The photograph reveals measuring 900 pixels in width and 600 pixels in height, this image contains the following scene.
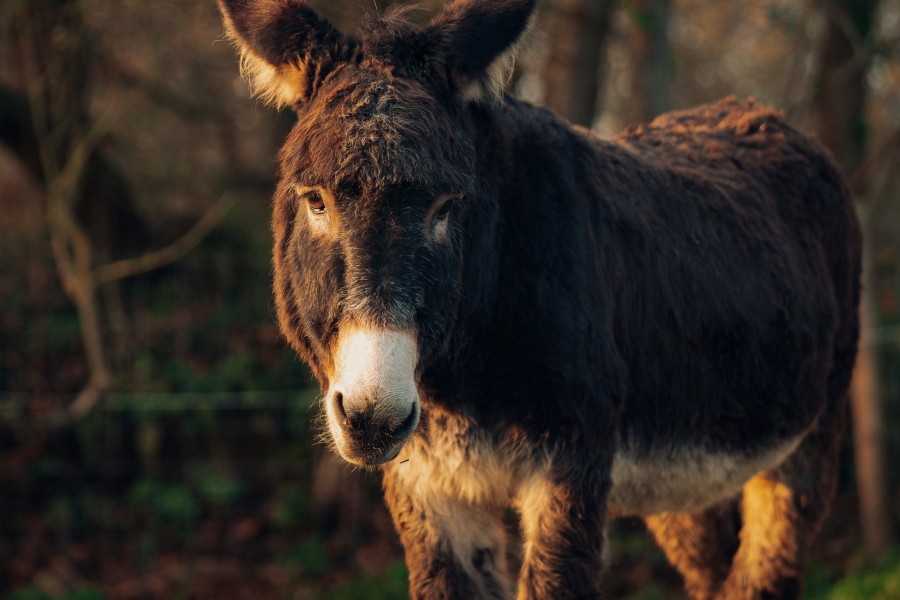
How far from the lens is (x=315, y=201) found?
2.42m

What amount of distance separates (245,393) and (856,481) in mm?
4529

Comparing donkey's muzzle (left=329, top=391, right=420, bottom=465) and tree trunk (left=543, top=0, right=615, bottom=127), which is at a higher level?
tree trunk (left=543, top=0, right=615, bottom=127)

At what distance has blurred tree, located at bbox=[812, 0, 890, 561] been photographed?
662 centimetres

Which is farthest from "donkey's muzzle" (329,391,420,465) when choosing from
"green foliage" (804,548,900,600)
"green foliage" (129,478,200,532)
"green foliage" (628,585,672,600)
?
"green foliage" (129,478,200,532)

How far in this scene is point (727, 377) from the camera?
3436 mm

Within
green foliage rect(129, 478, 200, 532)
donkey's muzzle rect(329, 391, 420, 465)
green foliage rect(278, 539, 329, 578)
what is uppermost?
donkey's muzzle rect(329, 391, 420, 465)

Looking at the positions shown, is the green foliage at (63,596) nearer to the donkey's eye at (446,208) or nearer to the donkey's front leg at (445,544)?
the donkey's front leg at (445,544)

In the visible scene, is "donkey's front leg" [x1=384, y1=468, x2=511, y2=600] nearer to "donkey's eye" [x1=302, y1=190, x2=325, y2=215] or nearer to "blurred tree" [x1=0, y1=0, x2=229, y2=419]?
"donkey's eye" [x1=302, y1=190, x2=325, y2=215]

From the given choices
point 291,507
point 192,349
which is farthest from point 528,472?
point 192,349

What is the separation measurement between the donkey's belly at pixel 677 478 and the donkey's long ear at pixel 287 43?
1.42 m

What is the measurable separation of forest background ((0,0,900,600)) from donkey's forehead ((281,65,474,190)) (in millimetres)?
3644

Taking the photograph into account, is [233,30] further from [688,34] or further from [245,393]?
[688,34]

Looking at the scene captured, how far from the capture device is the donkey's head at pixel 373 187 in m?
2.24

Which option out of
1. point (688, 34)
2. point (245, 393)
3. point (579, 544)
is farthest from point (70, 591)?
point (688, 34)
